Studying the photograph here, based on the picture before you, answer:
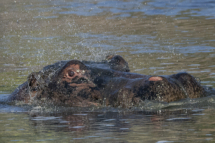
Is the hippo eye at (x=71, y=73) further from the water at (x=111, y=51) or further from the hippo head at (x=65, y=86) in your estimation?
the water at (x=111, y=51)

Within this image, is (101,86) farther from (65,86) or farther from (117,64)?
(117,64)

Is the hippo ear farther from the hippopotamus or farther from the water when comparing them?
the water

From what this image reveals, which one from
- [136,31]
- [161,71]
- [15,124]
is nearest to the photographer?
[15,124]

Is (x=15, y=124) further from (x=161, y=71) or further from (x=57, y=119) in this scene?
(x=161, y=71)

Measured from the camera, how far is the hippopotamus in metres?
6.48

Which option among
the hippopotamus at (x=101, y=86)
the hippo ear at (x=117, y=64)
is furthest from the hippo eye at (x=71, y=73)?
the hippo ear at (x=117, y=64)

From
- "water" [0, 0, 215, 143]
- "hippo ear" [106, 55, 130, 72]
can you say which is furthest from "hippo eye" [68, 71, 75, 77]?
"hippo ear" [106, 55, 130, 72]

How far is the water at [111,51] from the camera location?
5.52 metres

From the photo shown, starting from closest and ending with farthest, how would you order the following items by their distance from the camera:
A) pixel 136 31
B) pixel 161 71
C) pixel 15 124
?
pixel 15 124 → pixel 161 71 → pixel 136 31

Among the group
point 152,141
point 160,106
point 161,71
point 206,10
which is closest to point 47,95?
point 160,106

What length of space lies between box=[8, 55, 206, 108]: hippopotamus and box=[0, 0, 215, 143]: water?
0.51ft

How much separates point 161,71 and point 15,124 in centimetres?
560

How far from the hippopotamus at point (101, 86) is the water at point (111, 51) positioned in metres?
0.16

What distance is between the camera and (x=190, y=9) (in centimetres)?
2609
